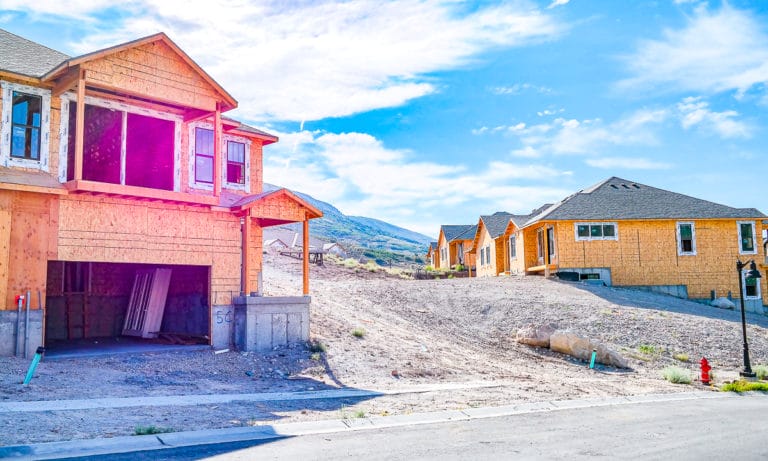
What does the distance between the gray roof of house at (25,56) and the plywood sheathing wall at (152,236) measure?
3390mm

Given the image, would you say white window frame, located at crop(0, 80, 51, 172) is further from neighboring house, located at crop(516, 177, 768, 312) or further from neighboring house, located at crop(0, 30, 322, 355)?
neighboring house, located at crop(516, 177, 768, 312)

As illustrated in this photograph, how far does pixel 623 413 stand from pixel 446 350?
29.0ft

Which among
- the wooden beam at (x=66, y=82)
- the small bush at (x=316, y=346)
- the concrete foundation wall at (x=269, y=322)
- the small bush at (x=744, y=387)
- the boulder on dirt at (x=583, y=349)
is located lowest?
the small bush at (x=744, y=387)

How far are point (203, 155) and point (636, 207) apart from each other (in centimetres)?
2646

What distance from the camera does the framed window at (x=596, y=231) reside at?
34812mm

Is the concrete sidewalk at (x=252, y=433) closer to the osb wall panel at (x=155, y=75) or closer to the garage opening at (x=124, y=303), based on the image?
the osb wall panel at (x=155, y=75)

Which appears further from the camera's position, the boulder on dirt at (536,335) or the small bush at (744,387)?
the boulder on dirt at (536,335)

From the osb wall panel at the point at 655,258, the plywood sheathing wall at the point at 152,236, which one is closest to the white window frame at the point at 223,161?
the plywood sheathing wall at the point at 152,236

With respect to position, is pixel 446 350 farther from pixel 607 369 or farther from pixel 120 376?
pixel 120 376

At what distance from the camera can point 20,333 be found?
14.6 m

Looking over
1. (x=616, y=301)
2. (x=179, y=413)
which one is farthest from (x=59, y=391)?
(x=616, y=301)

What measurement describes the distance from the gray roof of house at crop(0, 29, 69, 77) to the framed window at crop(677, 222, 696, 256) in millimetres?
31456

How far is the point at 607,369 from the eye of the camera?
2039 centimetres

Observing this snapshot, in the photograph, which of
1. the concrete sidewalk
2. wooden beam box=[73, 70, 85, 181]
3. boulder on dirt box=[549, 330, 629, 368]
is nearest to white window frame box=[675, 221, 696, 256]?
boulder on dirt box=[549, 330, 629, 368]
